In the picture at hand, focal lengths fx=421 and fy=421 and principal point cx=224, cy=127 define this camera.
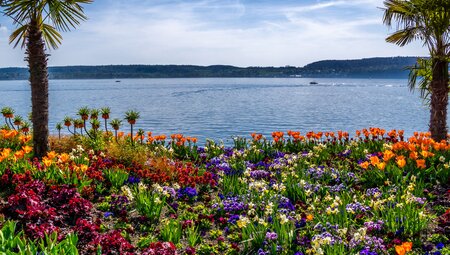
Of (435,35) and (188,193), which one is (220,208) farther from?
(435,35)

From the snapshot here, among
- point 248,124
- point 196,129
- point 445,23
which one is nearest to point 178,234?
point 445,23

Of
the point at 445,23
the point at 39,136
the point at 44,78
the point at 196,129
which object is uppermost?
the point at 445,23

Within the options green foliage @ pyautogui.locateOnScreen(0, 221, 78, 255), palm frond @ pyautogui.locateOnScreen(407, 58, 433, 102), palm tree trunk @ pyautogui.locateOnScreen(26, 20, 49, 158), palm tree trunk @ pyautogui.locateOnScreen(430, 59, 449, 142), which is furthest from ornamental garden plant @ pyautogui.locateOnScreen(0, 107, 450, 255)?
palm frond @ pyautogui.locateOnScreen(407, 58, 433, 102)

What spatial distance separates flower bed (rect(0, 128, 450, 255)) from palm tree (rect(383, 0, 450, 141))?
333cm

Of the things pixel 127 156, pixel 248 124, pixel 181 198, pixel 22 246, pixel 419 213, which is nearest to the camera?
pixel 22 246

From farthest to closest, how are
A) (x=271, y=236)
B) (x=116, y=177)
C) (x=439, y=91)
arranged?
(x=439, y=91), (x=116, y=177), (x=271, y=236)

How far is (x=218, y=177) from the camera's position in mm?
10188

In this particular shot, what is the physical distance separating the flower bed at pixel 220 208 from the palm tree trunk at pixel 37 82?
69cm

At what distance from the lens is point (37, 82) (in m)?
11.3

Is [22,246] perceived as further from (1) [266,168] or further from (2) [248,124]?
(2) [248,124]

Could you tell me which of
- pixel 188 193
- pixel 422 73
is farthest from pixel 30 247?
pixel 422 73

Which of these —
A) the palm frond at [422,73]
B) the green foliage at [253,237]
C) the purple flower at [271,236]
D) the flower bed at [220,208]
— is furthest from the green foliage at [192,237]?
the palm frond at [422,73]

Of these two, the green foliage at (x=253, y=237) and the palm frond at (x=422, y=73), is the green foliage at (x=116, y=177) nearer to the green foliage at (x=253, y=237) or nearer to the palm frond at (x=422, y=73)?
the green foliage at (x=253, y=237)

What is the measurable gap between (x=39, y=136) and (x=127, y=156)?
2.55 m
